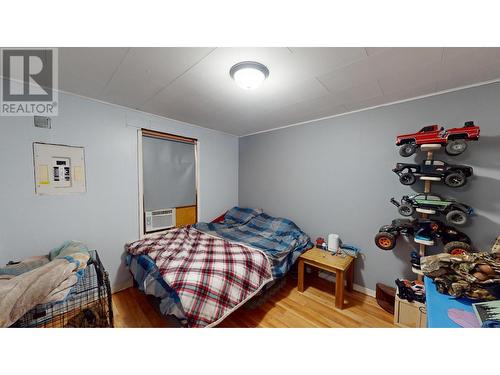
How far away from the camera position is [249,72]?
1306 millimetres

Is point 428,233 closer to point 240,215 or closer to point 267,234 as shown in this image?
point 267,234

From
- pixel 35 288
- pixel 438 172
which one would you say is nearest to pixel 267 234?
pixel 438 172

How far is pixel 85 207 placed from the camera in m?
1.95

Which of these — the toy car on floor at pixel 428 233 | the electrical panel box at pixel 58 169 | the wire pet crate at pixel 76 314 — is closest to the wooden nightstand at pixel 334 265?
the toy car on floor at pixel 428 233

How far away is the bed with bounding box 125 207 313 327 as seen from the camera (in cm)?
140

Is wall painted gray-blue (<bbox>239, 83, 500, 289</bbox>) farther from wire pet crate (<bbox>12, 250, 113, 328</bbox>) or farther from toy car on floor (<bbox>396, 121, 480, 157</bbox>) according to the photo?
wire pet crate (<bbox>12, 250, 113, 328</bbox>)

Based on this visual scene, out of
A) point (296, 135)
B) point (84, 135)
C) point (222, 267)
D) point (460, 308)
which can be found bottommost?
point (222, 267)

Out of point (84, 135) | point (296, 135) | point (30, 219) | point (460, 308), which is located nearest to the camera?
point (460, 308)

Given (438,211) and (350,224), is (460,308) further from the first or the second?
(350,224)

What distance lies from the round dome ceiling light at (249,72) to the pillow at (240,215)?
2.12 m

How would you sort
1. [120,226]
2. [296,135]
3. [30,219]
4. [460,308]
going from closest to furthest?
[460,308] < [30,219] < [120,226] < [296,135]

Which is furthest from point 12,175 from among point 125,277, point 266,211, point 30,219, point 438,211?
point 438,211

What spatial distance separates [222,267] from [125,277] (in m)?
1.49

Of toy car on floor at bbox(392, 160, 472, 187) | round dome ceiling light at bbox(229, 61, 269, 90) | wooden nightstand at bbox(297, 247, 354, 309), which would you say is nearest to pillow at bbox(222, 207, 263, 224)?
wooden nightstand at bbox(297, 247, 354, 309)
